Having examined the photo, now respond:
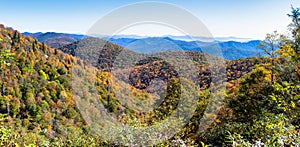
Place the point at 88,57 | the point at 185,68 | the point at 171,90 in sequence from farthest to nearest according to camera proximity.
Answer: the point at 88,57 → the point at 185,68 → the point at 171,90

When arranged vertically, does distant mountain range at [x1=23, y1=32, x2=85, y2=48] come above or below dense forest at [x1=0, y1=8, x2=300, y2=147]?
above

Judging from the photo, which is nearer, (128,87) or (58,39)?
(128,87)

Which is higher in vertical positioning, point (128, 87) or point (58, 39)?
point (58, 39)

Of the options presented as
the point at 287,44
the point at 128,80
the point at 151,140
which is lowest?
the point at 128,80

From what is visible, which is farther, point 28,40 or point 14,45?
point 28,40

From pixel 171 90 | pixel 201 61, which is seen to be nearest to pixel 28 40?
pixel 201 61

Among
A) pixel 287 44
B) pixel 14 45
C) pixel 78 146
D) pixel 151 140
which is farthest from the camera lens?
pixel 14 45

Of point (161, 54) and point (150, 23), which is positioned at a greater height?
point (150, 23)

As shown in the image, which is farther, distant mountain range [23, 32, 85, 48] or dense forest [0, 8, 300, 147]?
distant mountain range [23, 32, 85, 48]

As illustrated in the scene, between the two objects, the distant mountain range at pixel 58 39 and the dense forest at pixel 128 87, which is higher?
the distant mountain range at pixel 58 39

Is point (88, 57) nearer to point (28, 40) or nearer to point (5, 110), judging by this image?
point (28, 40)

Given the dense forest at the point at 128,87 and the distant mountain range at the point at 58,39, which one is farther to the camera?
the distant mountain range at the point at 58,39
